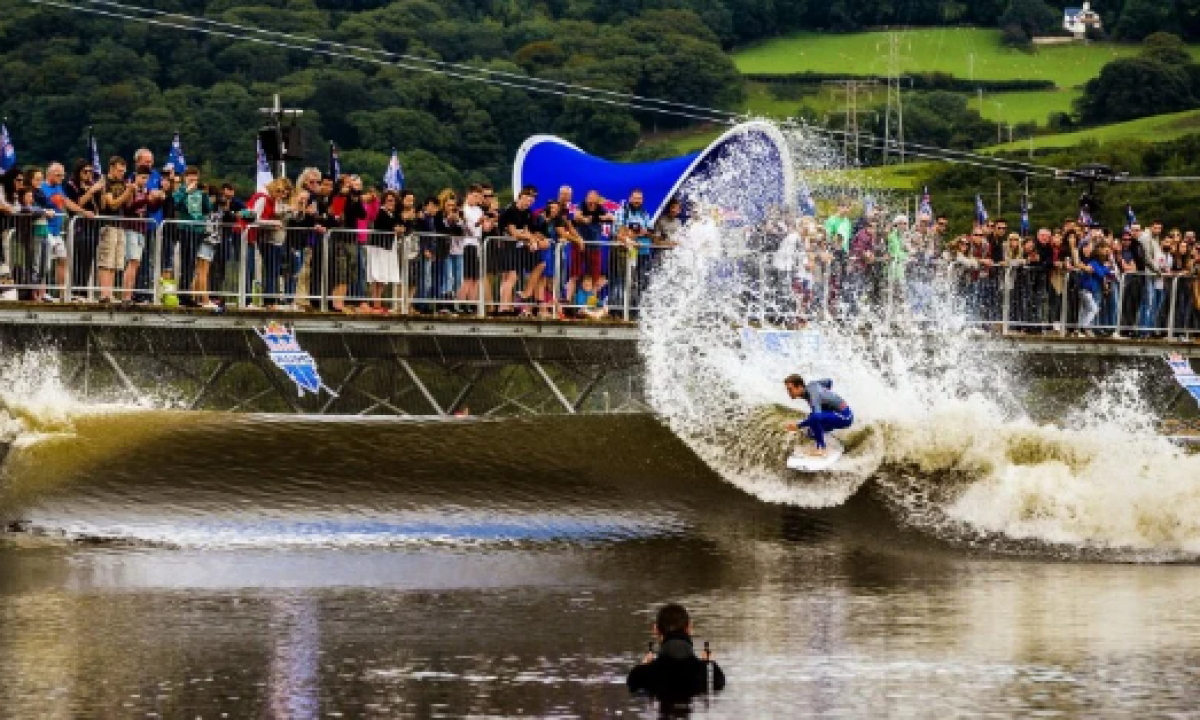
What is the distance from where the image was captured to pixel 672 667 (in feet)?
54.9

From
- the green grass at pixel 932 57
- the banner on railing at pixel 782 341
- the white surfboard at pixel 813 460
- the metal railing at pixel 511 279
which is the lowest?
the white surfboard at pixel 813 460

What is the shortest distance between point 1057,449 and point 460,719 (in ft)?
41.2

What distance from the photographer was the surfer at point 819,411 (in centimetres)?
2620

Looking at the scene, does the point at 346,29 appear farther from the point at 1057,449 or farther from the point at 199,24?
the point at 1057,449

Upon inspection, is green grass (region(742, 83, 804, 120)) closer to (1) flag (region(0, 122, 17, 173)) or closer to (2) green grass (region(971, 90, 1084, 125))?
(2) green grass (region(971, 90, 1084, 125))

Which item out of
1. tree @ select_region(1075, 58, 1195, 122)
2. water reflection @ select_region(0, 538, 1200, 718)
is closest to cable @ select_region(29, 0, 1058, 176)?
tree @ select_region(1075, 58, 1195, 122)

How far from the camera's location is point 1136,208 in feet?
292

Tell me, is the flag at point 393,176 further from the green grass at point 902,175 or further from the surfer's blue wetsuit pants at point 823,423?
the green grass at point 902,175

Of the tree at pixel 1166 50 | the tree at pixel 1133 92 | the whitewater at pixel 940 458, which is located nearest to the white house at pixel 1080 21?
the tree at pixel 1166 50

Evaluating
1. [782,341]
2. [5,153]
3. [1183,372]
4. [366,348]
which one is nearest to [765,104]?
[1183,372]

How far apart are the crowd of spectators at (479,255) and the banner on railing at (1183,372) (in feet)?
1.71

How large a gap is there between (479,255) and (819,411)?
9689 millimetres

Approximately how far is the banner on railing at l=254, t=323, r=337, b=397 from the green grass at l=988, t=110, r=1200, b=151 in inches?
2816

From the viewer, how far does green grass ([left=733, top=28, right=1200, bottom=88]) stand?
A: 392 ft
